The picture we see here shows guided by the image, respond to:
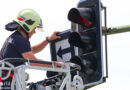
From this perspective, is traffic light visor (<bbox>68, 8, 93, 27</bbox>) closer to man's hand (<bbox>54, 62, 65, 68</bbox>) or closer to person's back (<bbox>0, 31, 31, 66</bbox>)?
person's back (<bbox>0, 31, 31, 66</bbox>)

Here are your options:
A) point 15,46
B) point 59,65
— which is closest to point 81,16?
point 59,65

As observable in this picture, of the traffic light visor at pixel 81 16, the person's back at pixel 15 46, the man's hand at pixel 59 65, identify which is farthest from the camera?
the traffic light visor at pixel 81 16

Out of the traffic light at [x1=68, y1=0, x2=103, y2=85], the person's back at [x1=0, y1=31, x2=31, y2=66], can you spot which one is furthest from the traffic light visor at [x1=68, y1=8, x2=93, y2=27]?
the person's back at [x1=0, y1=31, x2=31, y2=66]

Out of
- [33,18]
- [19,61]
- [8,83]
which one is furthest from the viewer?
[33,18]

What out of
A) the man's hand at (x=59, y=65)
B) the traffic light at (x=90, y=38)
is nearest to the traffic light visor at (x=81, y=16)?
the traffic light at (x=90, y=38)

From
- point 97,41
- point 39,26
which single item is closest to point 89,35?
point 97,41

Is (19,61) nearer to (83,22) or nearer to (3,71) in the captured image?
(3,71)

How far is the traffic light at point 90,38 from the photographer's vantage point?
39.7ft

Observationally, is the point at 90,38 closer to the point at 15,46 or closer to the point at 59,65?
the point at 59,65

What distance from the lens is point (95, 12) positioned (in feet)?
40.4

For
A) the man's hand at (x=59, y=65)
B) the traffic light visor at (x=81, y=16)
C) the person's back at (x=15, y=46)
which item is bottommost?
the man's hand at (x=59, y=65)

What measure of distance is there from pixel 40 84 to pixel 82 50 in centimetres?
116

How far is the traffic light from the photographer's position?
12.1 metres

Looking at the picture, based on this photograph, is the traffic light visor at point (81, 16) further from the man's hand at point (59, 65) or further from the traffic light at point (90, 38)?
the man's hand at point (59, 65)
